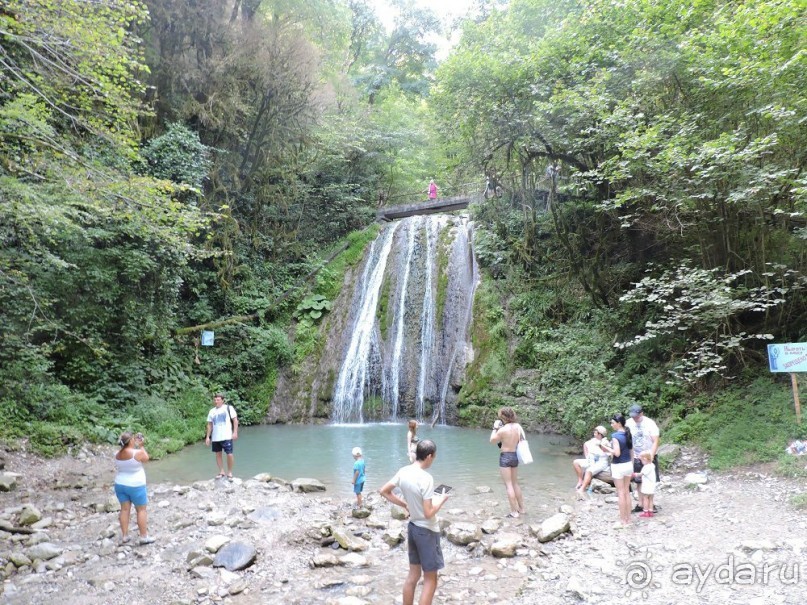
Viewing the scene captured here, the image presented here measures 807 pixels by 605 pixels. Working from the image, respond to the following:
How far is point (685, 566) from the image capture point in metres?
4.36

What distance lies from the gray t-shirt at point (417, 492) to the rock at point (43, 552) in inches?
161

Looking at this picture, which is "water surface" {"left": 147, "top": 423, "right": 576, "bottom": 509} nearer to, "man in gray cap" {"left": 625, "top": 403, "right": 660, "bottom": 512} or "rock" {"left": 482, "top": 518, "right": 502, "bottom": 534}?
"rock" {"left": 482, "top": 518, "right": 502, "bottom": 534}

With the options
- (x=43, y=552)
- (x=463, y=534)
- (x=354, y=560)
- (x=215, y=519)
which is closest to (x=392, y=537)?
(x=354, y=560)

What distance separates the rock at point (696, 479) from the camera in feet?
22.5

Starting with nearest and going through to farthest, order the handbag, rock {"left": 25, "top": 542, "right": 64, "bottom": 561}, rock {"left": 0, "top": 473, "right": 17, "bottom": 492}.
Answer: rock {"left": 25, "top": 542, "right": 64, "bottom": 561} < the handbag < rock {"left": 0, "top": 473, "right": 17, "bottom": 492}

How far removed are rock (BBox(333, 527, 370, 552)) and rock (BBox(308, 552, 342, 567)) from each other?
0.29m

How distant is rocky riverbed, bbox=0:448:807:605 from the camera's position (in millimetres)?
4266

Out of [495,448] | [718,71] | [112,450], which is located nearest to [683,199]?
[718,71]

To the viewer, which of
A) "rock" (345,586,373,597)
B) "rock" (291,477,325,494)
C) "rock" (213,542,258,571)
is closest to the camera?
"rock" (345,586,373,597)

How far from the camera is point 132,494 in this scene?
5.66 metres

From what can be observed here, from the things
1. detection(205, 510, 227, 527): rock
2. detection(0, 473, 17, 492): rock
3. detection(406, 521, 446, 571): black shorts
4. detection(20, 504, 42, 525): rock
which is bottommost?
detection(205, 510, 227, 527): rock

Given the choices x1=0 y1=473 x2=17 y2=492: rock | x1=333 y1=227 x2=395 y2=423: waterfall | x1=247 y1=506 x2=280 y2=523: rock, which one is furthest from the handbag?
x1=333 y1=227 x2=395 y2=423: waterfall

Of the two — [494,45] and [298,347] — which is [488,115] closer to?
[494,45]

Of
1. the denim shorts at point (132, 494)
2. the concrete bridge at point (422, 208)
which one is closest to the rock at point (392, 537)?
the denim shorts at point (132, 494)
